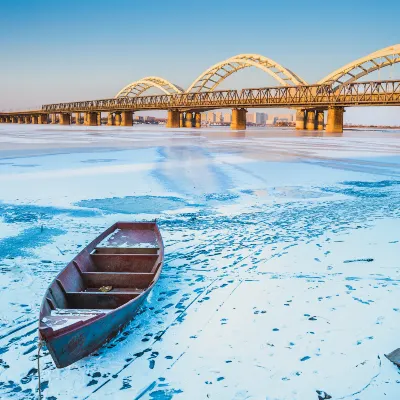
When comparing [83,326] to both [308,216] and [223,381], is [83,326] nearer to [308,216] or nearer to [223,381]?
[223,381]

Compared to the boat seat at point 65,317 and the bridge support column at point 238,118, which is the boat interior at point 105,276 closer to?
the boat seat at point 65,317

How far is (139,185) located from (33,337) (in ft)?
31.4

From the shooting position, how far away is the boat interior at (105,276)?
4238 mm

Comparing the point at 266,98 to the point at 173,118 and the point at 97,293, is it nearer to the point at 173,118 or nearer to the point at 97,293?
the point at 173,118

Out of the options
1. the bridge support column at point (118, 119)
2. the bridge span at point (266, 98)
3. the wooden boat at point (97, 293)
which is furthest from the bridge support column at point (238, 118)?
the wooden boat at point (97, 293)

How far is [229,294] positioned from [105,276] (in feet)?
5.53

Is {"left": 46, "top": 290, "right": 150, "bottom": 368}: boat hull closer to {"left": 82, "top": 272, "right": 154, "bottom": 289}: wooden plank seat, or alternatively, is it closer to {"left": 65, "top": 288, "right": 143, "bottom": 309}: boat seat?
{"left": 65, "top": 288, "right": 143, "bottom": 309}: boat seat

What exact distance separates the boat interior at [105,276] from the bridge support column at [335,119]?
6779 centimetres

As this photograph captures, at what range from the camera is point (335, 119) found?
7100 centimetres

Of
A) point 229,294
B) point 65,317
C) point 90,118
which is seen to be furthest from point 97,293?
point 90,118

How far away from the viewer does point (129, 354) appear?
4281 millimetres

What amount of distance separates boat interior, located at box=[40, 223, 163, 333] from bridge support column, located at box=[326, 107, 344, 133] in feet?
222

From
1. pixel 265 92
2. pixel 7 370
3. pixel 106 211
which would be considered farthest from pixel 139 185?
pixel 265 92

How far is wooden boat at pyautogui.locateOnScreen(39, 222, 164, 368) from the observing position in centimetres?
367
